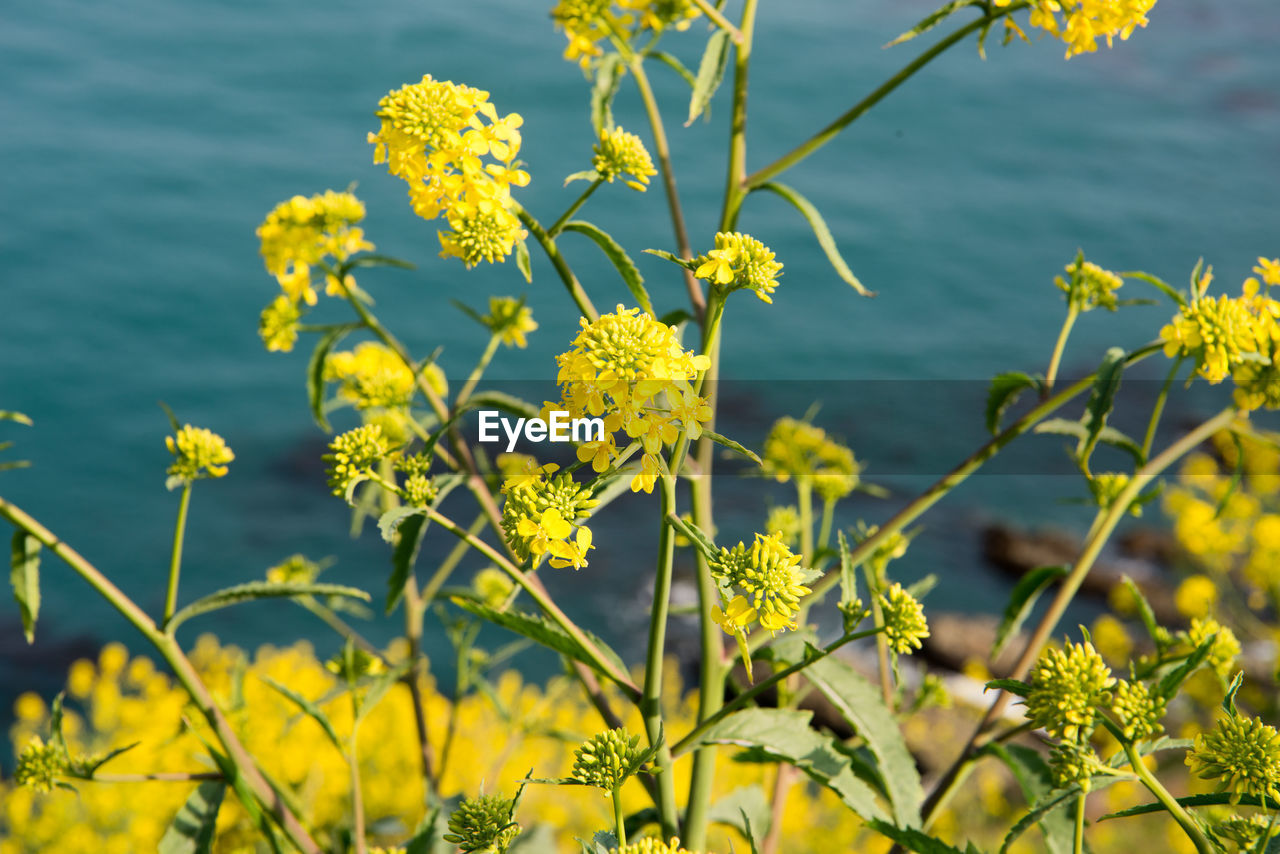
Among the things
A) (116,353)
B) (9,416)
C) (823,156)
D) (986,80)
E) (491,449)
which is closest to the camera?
(9,416)

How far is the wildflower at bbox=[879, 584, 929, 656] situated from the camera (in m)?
0.88

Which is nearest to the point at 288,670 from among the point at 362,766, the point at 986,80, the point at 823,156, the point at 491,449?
the point at 362,766

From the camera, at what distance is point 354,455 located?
1.02 m

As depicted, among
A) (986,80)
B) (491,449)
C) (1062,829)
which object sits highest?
(986,80)

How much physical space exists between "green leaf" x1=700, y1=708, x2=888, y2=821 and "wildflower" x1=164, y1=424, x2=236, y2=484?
67cm

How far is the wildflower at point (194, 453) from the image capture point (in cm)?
115

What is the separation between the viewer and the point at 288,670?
3527 mm

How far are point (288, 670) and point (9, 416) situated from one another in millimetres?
2739

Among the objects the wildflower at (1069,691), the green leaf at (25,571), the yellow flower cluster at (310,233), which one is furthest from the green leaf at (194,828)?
the wildflower at (1069,691)

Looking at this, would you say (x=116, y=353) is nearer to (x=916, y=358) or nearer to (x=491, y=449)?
(x=491, y=449)

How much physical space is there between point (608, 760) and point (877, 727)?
1.25ft

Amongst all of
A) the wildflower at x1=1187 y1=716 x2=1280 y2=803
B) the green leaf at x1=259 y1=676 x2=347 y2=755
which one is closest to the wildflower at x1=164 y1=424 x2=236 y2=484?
the green leaf at x1=259 y1=676 x2=347 y2=755

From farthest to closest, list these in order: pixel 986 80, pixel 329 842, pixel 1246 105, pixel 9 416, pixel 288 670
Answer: pixel 1246 105 → pixel 986 80 → pixel 288 670 → pixel 329 842 → pixel 9 416

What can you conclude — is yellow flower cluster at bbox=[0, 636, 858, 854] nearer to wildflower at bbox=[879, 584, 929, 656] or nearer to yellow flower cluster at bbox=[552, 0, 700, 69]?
wildflower at bbox=[879, 584, 929, 656]
